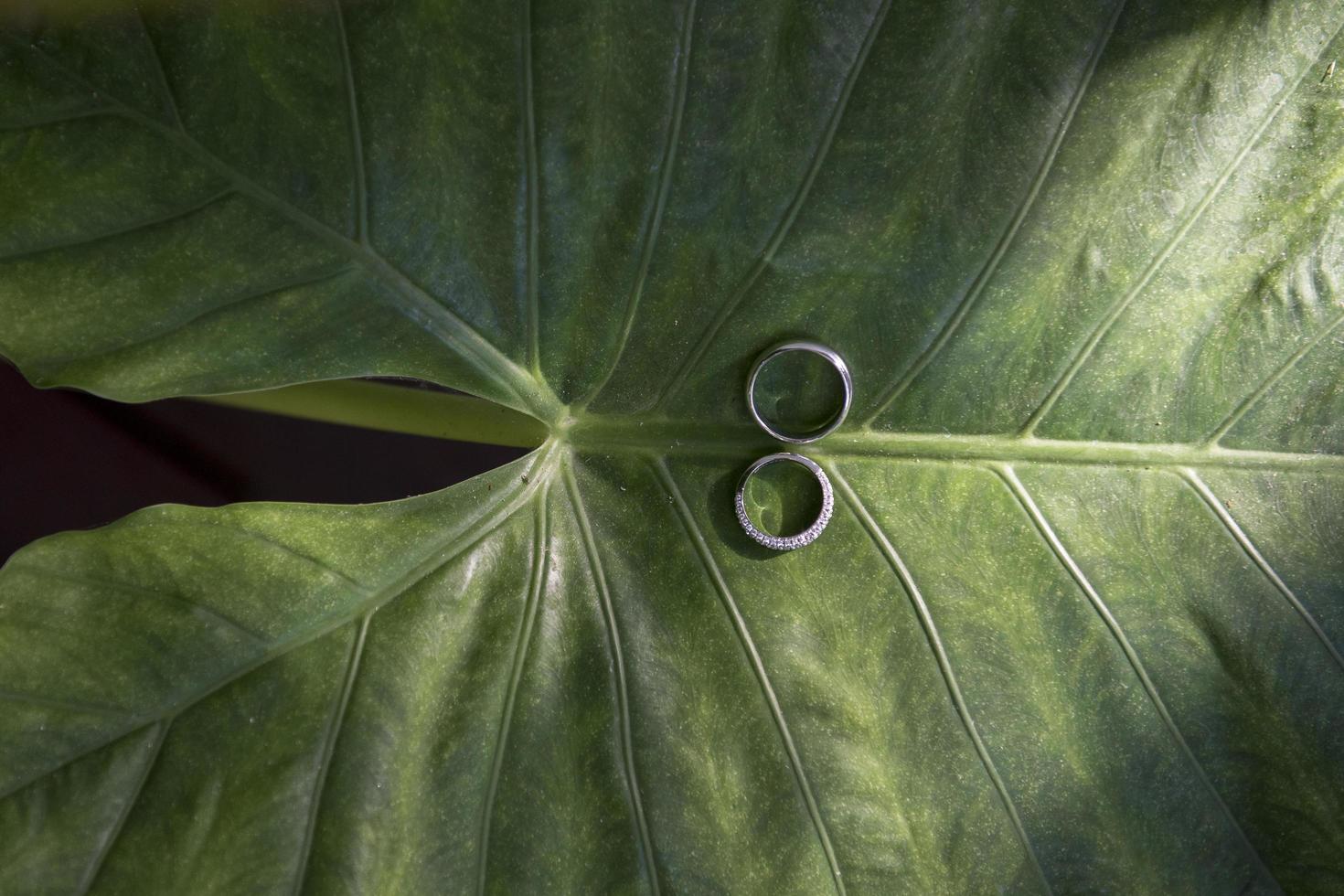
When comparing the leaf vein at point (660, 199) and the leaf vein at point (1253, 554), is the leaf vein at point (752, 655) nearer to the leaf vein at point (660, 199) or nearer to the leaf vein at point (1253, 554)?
the leaf vein at point (660, 199)

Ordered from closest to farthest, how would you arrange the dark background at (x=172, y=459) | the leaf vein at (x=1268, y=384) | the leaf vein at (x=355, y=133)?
the leaf vein at (x=355, y=133) → the leaf vein at (x=1268, y=384) → the dark background at (x=172, y=459)

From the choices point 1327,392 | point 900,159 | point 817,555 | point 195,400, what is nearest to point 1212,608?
point 1327,392

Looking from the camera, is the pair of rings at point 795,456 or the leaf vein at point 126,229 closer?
the leaf vein at point 126,229

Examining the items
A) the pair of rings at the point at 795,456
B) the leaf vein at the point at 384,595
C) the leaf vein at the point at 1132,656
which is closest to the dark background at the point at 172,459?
the leaf vein at the point at 384,595

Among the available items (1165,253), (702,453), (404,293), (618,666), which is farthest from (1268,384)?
(404,293)

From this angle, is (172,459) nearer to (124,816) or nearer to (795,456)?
(124,816)

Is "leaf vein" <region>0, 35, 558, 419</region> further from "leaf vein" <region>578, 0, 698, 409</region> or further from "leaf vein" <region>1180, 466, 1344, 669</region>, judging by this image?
"leaf vein" <region>1180, 466, 1344, 669</region>

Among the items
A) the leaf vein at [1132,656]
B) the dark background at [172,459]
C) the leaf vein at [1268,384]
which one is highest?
the dark background at [172,459]
